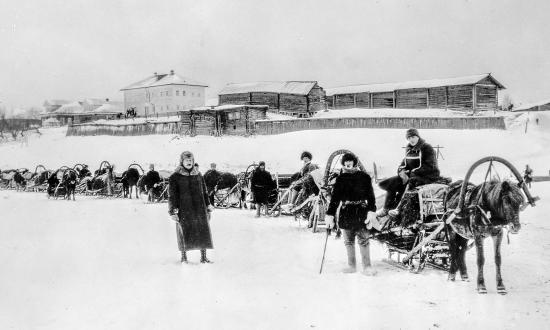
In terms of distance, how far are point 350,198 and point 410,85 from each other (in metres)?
51.3

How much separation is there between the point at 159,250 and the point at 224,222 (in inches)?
181

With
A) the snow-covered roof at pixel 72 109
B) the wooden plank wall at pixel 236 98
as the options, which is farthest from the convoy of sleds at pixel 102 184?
the snow-covered roof at pixel 72 109

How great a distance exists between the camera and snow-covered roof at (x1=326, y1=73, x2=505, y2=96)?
2083 inches

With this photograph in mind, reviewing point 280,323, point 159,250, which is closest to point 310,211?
point 159,250

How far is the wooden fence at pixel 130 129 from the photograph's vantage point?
5612 centimetres

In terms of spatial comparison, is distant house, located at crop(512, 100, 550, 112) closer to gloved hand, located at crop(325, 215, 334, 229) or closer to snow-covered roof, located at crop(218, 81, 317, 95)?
snow-covered roof, located at crop(218, 81, 317, 95)

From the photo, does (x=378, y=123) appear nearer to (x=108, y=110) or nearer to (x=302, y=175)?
(x=302, y=175)

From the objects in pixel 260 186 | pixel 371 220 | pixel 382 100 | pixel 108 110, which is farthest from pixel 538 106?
pixel 108 110

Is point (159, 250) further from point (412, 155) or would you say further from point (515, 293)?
point (515, 293)

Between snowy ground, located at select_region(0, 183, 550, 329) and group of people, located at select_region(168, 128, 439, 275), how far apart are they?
48 cm

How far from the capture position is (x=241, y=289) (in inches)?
281

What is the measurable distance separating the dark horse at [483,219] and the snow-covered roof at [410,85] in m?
47.9

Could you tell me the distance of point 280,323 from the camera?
225 inches

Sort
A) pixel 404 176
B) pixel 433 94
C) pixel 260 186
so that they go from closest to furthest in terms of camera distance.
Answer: pixel 404 176
pixel 260 186
pixel 433 94
